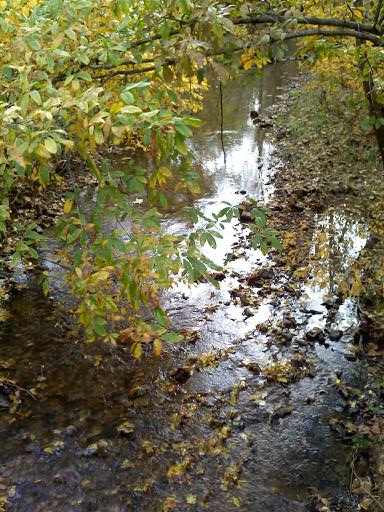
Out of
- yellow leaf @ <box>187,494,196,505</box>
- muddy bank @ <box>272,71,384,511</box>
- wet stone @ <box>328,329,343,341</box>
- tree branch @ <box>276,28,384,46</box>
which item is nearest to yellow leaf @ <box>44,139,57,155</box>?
tree branch @ <box>276,28,384,46</box>

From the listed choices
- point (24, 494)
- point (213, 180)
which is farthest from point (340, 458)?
point (213, 180)

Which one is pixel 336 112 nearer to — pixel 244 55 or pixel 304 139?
pixel 304 139

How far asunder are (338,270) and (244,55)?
5.18m

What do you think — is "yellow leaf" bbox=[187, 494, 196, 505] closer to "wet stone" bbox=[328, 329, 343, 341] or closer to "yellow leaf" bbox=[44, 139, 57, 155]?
"wet stone" bbox=[328, 329, 343, 341]

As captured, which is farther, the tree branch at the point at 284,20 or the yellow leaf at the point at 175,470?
the yellow leaf at the point at 175,470

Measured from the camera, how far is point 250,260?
882 cm

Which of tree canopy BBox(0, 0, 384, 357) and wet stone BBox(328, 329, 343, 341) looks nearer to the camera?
tree canopy BBox(0, 0, 384, 357)

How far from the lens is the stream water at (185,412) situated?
4738mm

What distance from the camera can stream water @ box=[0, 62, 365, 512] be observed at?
474cm

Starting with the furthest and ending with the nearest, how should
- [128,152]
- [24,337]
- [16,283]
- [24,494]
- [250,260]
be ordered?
[128,152] < [250,260] < [16,283] < [24,337] < [24,494]

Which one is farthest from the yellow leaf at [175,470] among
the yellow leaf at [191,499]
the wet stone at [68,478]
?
the wet stone at [68,478]

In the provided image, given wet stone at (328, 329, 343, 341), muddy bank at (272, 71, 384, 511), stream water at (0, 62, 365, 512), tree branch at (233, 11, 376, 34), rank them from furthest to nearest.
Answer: wet stone at (328, 329, 343, 341)
muddy bank at (272, 71, 384, 511)
stream water at (0, 62, 365, 512)
tree branch at (233, 11, 376, 34)

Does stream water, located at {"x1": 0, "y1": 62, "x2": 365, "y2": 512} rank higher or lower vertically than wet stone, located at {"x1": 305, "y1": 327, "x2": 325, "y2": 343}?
lower

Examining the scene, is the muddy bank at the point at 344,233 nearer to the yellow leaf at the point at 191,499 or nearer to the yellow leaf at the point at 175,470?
the yellow leaf at the point at 191,499
